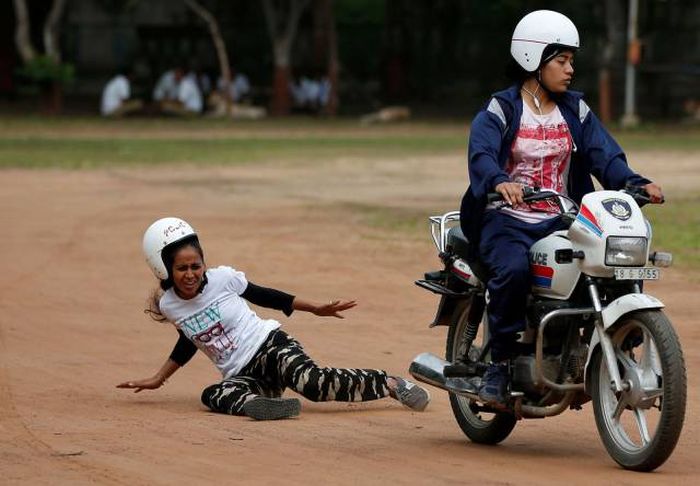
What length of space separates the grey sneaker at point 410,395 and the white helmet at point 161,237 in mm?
1259

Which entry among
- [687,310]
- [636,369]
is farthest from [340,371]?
[687,310]

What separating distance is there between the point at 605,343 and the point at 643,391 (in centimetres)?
24

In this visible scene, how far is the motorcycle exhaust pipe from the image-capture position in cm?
718

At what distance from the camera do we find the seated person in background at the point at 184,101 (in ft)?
151

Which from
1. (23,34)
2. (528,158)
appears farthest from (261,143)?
(528,158)

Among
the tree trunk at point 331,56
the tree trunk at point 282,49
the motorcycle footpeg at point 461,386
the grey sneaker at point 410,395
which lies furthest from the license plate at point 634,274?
the tree trunk at point 331,56

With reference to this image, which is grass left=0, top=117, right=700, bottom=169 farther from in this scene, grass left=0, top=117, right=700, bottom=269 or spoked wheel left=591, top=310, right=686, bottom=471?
spoked wheel left=591, top=310, right=686, bottom=471

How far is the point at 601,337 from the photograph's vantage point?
6531mm

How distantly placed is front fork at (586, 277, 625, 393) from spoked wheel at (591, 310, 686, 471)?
4 cm

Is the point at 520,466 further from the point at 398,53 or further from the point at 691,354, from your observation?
the point at 398,53

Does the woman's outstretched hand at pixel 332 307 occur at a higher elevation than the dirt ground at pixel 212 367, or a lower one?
higher

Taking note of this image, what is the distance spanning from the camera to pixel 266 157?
2980 cm

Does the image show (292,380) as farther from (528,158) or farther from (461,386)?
(528,158)

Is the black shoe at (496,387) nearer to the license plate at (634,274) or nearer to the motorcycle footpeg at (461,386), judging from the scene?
the motorcycle footpeg at (461,386)
